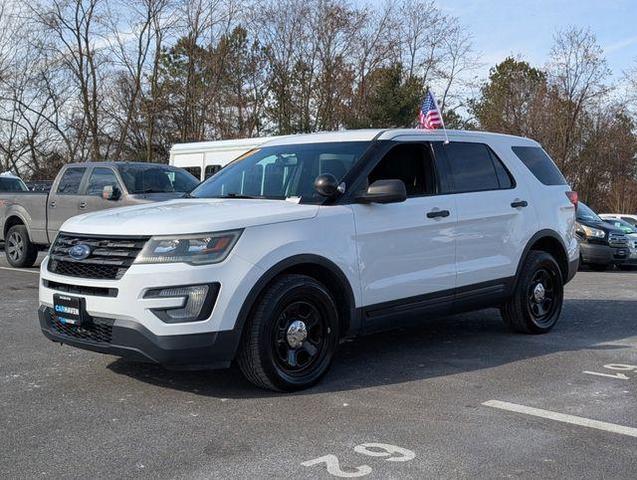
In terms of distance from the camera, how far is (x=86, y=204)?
1248 centimetres

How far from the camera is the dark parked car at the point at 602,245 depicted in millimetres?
15445

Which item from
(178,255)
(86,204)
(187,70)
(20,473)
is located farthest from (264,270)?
(187,70)

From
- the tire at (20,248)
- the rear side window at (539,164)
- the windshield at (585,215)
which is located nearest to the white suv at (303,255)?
the rear side window at (539,164)

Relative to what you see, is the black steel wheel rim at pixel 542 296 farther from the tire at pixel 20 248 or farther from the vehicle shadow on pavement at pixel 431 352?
the tire at pixel 20 248

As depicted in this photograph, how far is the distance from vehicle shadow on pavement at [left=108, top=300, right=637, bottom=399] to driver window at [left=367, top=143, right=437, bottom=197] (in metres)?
1.09

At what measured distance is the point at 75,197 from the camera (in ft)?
41.6

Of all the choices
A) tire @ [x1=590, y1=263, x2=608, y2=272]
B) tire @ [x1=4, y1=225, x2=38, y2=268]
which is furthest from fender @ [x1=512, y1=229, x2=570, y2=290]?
tire @ [x1=4, y1=225, x2=38, y2=268]

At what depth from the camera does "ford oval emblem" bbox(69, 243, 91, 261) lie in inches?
199

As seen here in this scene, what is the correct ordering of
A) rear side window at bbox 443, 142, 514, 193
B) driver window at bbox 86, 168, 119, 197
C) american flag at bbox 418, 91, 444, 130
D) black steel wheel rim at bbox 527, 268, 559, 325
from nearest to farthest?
rear side window at bbox 443, 142, 514, 193 < black steel wheel rim at bbox 527, 268, 559, 325 < american flag at bbox 418, 91, 444, 130 < driver window at bbox 86, 168, 119, 197

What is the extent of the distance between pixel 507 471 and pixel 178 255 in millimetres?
2322

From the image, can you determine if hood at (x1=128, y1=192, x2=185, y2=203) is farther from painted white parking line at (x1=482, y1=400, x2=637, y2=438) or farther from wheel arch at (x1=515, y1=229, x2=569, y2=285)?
painted white parking line at (x1=482, y1=400, x2=637, y2=438)

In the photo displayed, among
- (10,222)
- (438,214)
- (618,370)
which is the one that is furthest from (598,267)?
(10,222)

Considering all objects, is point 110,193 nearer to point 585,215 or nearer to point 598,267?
point 585,215

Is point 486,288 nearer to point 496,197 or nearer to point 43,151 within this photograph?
point 496,197
